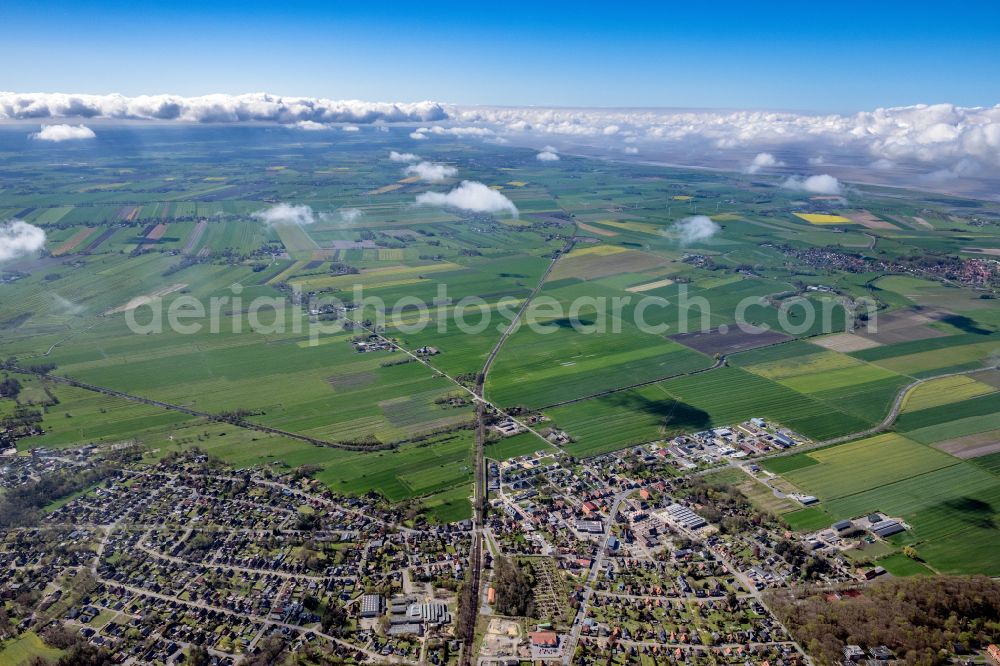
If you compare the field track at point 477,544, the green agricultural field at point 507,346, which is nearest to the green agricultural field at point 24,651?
the green agricultural field at point 507,346

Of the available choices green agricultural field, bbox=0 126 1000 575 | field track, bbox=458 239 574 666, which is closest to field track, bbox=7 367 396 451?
green agricultural field, bbox=0 126 1000 575

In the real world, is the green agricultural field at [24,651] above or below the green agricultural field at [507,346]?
below

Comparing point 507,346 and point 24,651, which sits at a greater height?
point 507,346

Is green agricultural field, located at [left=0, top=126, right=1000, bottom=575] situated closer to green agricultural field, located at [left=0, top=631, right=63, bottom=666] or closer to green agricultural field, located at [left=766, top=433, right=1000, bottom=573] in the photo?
green agricultural field, located at [left=766, top=433, right=1000, bottom=573]

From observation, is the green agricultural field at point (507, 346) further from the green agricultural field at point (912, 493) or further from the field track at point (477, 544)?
the field track at point (477, 544)

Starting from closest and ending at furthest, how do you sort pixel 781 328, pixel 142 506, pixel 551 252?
pixel 142 506
pixel 781 328
pixel 551 252

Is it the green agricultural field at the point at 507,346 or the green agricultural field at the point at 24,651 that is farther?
the green agricultural field at the point at 507,346

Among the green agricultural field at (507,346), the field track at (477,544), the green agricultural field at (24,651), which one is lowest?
the green agricultural field at (24,651)

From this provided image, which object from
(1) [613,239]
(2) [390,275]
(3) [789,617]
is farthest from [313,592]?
(1) [613,239]

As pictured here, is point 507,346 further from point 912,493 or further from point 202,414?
point 912,493

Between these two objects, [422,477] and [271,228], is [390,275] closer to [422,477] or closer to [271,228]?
[271,228]

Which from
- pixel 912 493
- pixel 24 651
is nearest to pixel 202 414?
pixel 24 651
